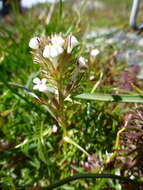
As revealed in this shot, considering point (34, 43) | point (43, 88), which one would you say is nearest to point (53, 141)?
point (43, 88)

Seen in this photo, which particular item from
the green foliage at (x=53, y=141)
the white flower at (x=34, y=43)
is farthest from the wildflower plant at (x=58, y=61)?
the green foliage at (x=53, y=141)

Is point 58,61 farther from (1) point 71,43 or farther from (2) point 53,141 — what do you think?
(2) point 53,141

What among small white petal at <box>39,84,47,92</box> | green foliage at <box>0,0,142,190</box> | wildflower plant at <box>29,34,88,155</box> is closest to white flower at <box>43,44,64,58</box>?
wildflower plant at <box>29,34,88,155</box>

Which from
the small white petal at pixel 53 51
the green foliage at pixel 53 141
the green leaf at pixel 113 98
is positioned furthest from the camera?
the green foliage at pixel 53 141

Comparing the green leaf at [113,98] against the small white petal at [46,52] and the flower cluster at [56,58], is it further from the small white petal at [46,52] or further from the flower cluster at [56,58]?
the small white petal at [46,52]

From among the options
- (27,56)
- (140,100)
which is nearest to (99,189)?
(140,100)

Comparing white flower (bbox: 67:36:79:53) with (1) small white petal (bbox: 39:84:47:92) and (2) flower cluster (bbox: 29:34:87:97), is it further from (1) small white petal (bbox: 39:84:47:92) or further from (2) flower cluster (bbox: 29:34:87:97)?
(1) small white petal (bbox: 39:84:47:92)
